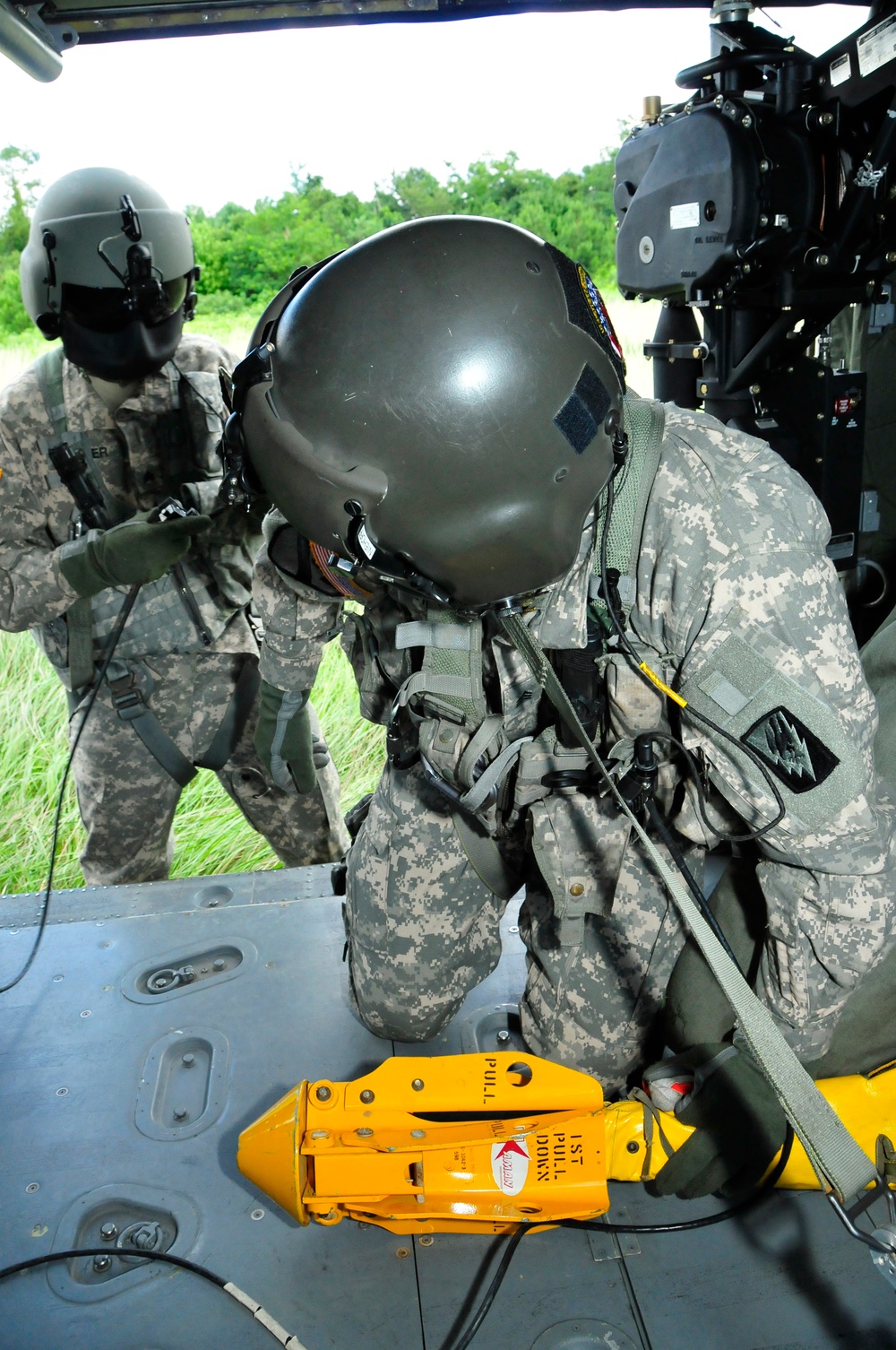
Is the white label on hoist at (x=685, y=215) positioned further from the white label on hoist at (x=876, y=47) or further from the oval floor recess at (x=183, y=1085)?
the oval floor recess at (x=183, y=1085)

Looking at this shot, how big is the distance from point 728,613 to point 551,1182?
0.86m

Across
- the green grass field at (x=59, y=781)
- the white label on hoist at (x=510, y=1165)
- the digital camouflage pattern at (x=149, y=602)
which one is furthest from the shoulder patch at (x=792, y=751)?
the green grass field at (x=59, y=781)

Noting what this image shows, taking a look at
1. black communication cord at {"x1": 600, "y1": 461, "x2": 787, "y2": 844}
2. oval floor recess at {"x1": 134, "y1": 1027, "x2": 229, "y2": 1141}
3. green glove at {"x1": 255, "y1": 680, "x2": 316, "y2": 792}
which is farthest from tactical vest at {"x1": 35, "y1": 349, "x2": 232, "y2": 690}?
black communication cord at {"x1": 600, "y1": 461, "x2": 787, "y2": 844}

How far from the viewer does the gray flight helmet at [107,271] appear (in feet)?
8.34

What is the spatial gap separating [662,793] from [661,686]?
1.21ft

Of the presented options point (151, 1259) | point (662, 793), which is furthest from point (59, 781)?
point (662, 793)

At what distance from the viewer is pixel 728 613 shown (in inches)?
59.9

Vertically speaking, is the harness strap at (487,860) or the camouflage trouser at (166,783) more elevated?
the harness strap at (487,860)

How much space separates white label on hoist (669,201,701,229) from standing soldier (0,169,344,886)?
1226mm

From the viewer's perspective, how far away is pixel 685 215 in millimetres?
2537

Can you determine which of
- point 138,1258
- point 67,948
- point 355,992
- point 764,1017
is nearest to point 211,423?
point 67,948

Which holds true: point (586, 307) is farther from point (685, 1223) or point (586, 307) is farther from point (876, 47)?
point (876, 47)

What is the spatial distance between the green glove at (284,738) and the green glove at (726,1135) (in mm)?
1137

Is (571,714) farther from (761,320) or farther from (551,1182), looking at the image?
(761,320)
